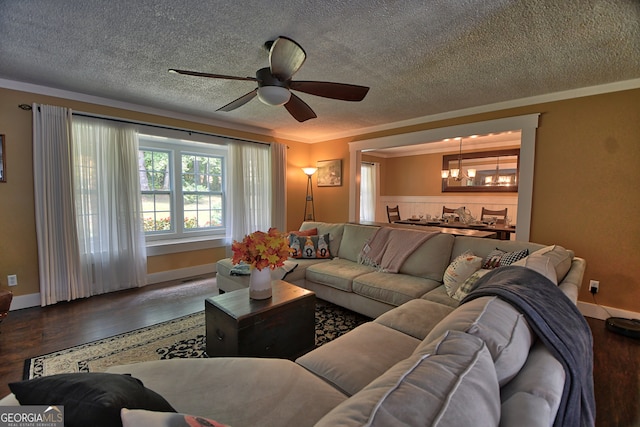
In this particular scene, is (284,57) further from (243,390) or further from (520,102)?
(520,102)

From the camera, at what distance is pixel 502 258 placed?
2287 mm

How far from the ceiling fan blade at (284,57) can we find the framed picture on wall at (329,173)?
10.8 feet

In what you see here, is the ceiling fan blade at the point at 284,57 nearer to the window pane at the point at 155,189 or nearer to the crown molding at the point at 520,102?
the crown molding at the point at 520,102

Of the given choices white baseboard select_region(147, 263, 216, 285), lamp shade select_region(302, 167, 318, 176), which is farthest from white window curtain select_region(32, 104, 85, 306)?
lamp shade select_region(302, 167, 318, 176)

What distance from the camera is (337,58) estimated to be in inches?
92.9

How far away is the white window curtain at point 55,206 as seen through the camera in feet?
9.89

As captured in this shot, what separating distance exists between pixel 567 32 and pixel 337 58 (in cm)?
164

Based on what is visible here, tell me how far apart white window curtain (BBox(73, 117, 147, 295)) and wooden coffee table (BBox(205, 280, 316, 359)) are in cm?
232

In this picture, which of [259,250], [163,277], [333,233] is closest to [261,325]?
[259,250]

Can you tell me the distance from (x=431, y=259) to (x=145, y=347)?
106 inches

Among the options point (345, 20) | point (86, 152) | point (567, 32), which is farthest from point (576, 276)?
point (86, 152)

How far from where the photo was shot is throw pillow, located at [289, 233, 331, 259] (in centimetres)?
362

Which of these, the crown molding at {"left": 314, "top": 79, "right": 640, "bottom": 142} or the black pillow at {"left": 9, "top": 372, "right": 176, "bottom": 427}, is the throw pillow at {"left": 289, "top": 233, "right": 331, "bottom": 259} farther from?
the black pillow at {"left": 9, "top": 372, "right": 176, "bottom": 427}

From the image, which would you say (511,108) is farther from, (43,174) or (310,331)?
(43,174)
